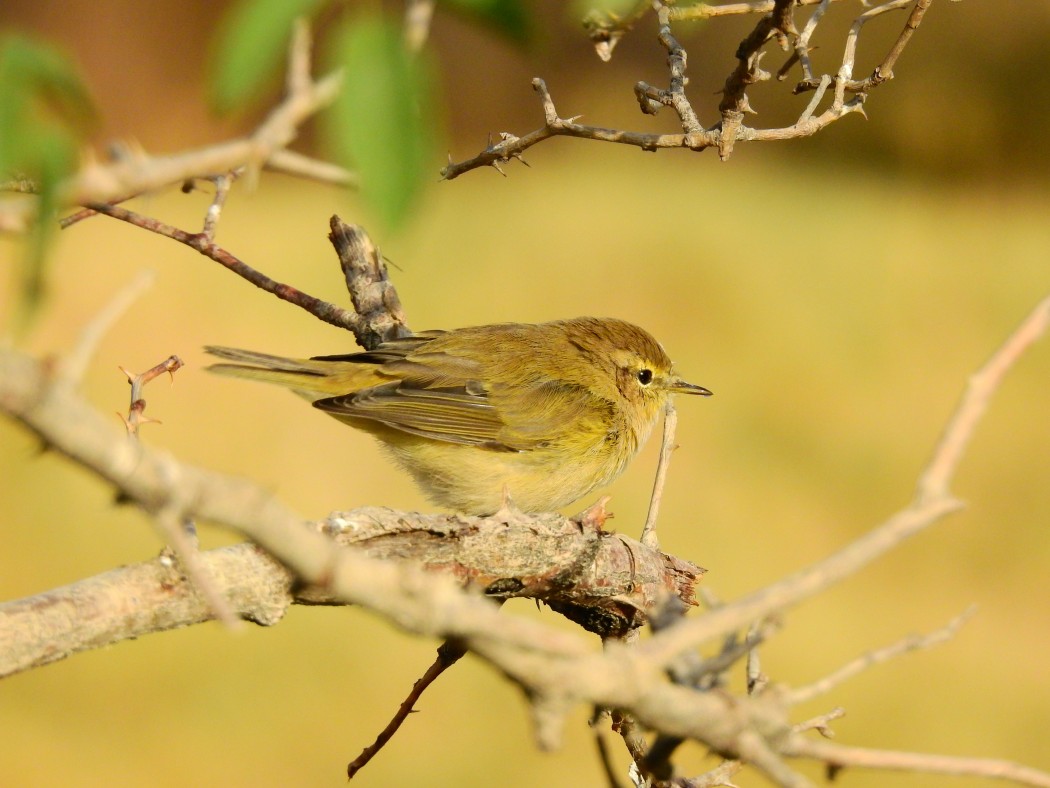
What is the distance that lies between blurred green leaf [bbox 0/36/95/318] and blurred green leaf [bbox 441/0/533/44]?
35cm

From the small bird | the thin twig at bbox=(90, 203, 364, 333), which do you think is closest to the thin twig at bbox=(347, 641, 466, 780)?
the small bird

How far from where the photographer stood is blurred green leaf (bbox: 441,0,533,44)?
939mm

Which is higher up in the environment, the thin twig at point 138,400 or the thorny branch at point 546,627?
the thin twig at point 138,400

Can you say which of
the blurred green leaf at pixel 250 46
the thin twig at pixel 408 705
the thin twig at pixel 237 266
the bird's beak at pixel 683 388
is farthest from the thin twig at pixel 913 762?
the bird's beak at pixel 683 388

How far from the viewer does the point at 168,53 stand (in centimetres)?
1243

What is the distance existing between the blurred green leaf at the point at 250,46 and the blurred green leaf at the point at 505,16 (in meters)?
0.13

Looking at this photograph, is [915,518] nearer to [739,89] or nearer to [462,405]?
[739,89]

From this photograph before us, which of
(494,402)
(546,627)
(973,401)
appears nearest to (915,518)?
(973,401)

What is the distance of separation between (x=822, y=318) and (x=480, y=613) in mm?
9715

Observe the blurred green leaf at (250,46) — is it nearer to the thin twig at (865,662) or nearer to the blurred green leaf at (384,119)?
the blurred green leaf at (384,119)

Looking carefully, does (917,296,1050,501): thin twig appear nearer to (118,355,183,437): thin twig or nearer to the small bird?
(118,355,183,437): thin twig

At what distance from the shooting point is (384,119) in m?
0.90

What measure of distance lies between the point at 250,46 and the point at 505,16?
218 mm

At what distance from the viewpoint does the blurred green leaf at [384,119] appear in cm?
88
